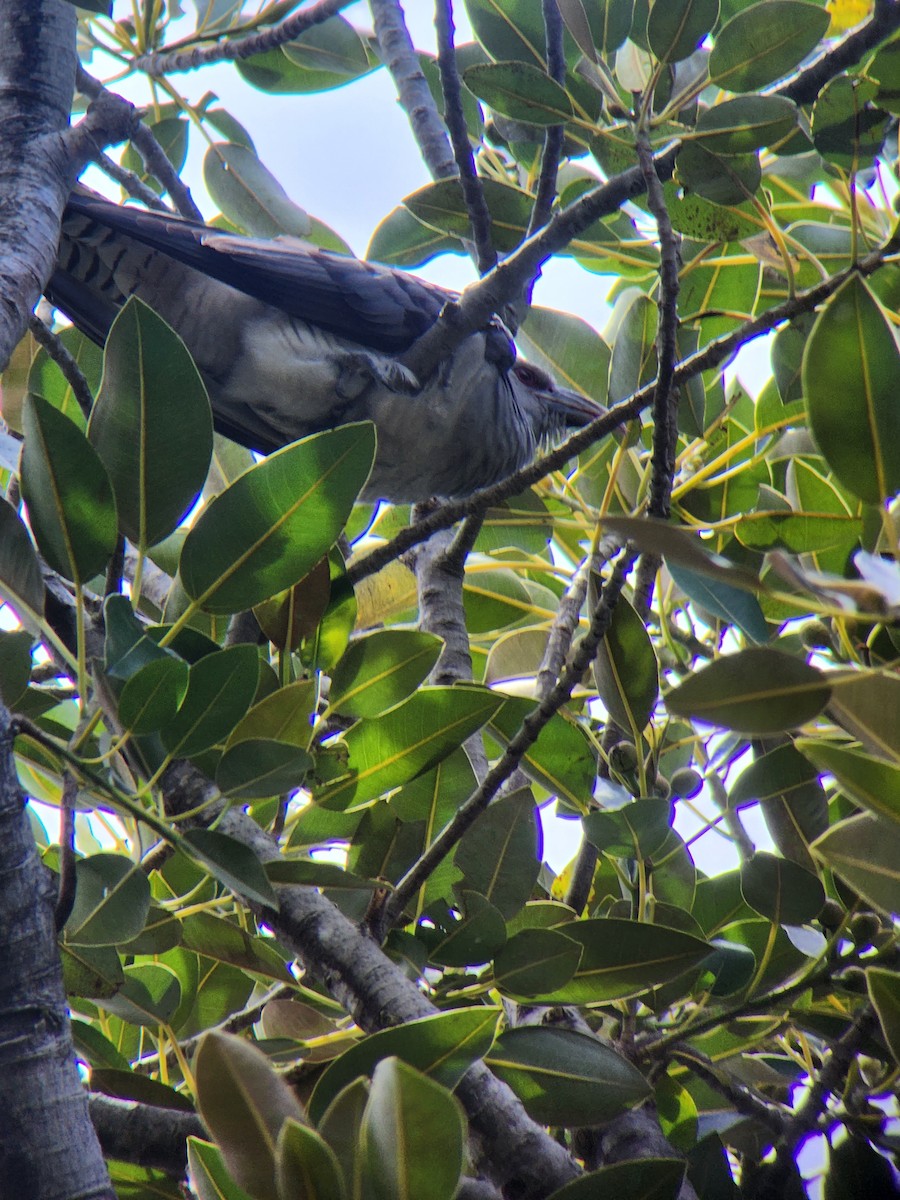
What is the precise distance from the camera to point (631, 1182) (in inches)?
37.3

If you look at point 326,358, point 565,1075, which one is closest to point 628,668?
point 565,1075

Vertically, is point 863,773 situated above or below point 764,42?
below

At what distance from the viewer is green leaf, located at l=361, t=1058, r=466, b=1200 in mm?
732

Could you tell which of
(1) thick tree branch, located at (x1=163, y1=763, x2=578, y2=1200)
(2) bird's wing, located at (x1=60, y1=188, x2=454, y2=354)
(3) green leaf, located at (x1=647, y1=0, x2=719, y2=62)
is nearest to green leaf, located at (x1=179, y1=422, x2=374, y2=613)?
(1) thick tree branch, located at (x1=163, y1=763, x2=578, y2=1200)

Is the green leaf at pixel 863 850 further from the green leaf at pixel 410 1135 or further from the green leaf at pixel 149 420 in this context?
the green leaf at pixel 149 420

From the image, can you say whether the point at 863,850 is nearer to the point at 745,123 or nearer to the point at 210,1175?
the point at 210,1175

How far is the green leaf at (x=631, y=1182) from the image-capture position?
0.94 m

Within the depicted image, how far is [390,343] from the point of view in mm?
2801

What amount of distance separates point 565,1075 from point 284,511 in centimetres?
70

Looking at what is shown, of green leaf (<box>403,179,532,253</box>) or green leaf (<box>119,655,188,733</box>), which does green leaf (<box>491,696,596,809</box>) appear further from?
green leaf (<box>403,179,532,253</box>)

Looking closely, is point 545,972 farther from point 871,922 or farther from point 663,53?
point 663,53

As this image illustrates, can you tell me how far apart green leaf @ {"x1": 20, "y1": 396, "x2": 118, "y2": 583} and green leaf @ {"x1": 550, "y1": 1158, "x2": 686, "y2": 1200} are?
0.78 m

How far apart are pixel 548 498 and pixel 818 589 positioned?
1.31 m

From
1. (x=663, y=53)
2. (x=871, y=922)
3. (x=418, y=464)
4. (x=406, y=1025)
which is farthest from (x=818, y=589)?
(x=418, y=464)
